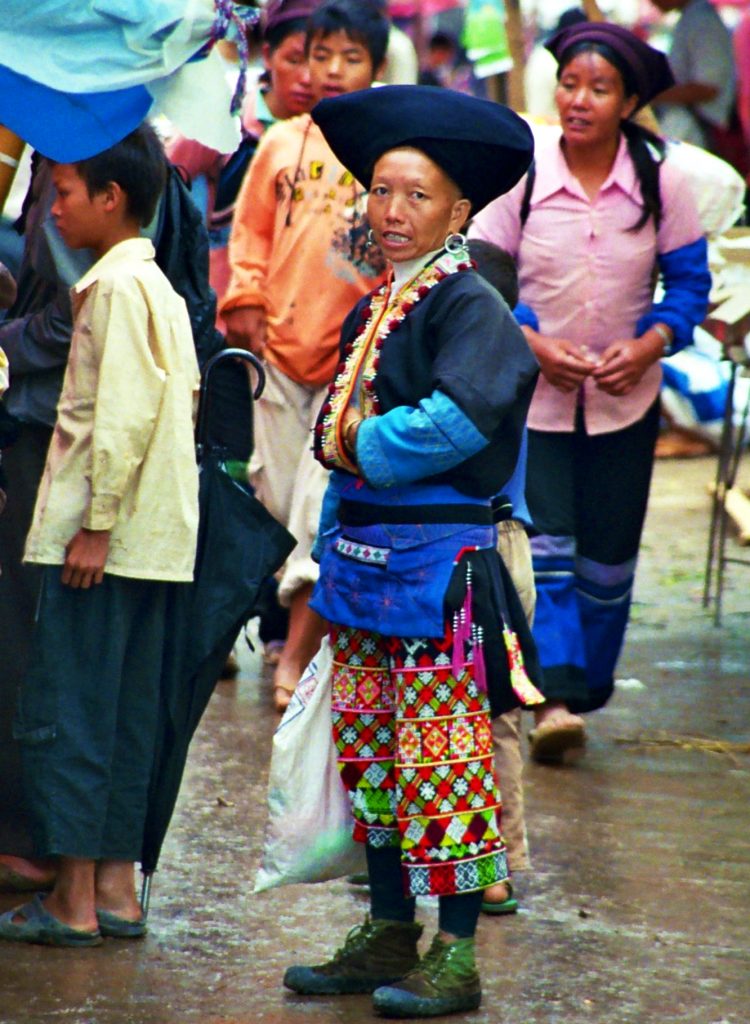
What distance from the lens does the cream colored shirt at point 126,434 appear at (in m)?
3.92

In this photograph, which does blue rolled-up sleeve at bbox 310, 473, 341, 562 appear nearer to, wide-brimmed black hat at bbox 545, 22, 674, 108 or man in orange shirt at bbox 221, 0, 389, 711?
man in orange shirt at bbox 221, 0, 389, 711

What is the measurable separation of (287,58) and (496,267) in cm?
289

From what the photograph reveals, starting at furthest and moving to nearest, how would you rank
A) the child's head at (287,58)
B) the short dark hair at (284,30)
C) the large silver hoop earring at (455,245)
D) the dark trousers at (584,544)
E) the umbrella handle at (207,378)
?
the short dark hair at (284,30) → the child's head at (287,58) → the dark trousers at (584,544) → the umbrella handle at (207,378) → the large silver hoop earring at (455,245)

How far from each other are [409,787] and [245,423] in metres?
1.86

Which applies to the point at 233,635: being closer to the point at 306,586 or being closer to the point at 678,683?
the point at 306,586

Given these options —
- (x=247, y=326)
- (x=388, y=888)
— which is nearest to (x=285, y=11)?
(x=247, y=326)

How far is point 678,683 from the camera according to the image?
22.8 ft

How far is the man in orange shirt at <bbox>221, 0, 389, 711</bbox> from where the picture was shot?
614cm

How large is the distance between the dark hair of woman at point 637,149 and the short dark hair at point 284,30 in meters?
1.59

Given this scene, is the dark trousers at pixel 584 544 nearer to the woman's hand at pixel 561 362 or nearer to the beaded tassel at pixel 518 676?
the woman's hand at pixel 561 362

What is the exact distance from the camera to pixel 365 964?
395 centimetres

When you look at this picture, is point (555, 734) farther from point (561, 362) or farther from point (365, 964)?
point (365, 964)

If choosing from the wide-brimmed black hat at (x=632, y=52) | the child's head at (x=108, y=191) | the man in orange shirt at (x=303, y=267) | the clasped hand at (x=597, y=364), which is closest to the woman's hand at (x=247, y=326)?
the man in orange shirt at (x=303, y=267)

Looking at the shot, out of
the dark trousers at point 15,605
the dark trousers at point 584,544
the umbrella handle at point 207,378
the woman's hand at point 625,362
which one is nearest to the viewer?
the umbrella handle at point 207,378
